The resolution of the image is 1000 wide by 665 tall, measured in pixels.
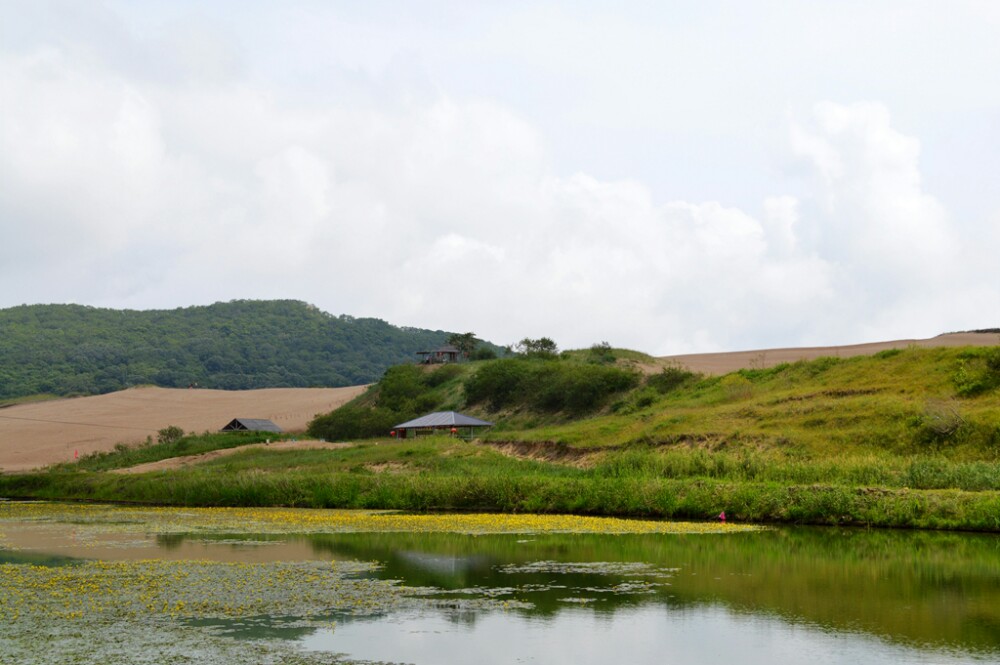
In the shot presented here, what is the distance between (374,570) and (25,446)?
82.9m

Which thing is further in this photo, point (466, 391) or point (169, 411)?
point (169, 411)

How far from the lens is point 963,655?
46.3 feet

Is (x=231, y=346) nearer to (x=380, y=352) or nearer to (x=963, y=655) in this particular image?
(x=380, y=352)

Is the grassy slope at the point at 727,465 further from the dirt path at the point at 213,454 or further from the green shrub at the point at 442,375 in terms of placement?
the green shrub at the point at 442,375

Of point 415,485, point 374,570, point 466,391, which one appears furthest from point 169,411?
point 374,570

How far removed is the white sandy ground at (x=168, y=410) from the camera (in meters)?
91.6

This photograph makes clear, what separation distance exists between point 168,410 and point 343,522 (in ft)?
309

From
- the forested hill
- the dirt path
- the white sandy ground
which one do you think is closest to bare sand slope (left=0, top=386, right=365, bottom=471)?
the white sandy ground

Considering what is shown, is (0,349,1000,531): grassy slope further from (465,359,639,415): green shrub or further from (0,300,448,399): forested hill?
(0,300,448,399): forested hill

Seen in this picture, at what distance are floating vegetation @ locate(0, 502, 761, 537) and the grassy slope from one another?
212cm

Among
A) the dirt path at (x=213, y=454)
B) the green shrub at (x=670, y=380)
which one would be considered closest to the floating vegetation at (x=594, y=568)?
the dirt path at (x=213, y=454)

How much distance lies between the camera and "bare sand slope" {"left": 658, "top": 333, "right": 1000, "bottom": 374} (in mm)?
91938

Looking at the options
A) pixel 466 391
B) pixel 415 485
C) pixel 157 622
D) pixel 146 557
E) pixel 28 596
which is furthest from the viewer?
pixel 466 391

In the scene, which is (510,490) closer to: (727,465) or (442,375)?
(727,465)
